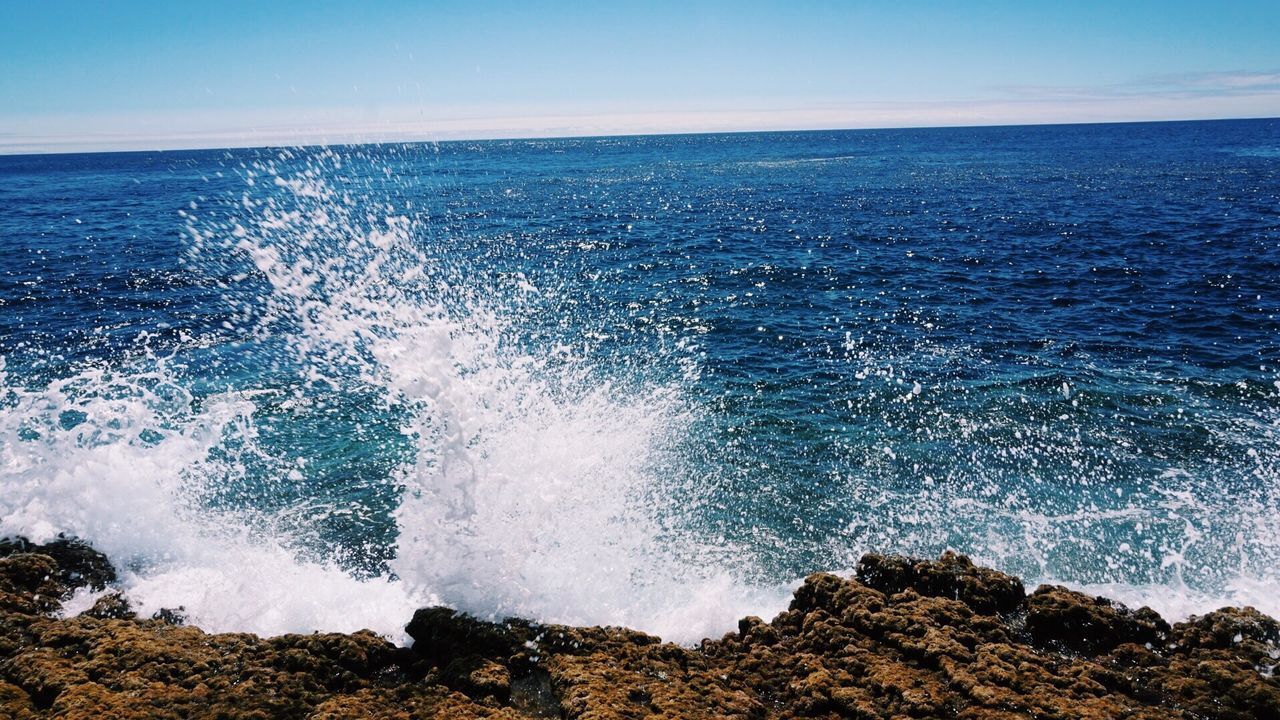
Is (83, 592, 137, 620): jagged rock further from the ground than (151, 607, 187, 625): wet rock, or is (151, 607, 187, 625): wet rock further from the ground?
(83, 592, 137, 620): jagged rock

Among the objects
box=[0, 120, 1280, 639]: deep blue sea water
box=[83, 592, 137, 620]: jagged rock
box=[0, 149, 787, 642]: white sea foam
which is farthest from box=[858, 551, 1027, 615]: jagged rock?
box=[83, 592, 137, 620]: jagged rock

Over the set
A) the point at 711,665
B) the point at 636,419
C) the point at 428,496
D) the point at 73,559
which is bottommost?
the point at 711,665

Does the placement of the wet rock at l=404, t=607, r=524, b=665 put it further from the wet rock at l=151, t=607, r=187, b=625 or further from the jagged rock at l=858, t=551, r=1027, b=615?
the jagged rock at l=858, t=551, r=1027, b=615

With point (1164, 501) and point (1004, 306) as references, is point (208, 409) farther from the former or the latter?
point (1004, 306)

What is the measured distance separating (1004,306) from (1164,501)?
13.8 metres

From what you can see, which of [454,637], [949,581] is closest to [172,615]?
[454,637]

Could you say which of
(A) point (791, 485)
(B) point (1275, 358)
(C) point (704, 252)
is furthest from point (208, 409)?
(B) point (1275, 358)

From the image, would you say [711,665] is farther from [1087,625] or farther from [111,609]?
[111,609]

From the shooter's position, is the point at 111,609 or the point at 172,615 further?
the point at 172,615

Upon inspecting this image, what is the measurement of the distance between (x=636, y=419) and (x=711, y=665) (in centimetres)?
843

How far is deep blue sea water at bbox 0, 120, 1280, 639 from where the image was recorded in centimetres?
1149

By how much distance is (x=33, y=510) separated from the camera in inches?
472

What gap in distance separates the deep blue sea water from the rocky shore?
1.25 metres

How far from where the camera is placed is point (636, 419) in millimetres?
16812
